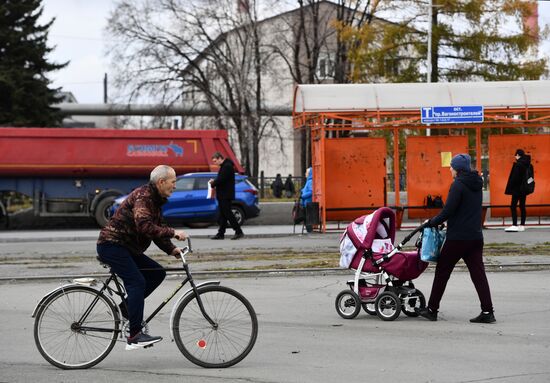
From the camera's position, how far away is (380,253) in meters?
9.61

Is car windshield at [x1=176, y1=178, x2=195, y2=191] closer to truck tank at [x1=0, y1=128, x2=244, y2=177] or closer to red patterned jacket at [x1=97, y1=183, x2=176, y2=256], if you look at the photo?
truck tank at [x1=0, y1=128, x2=244, y2=177]

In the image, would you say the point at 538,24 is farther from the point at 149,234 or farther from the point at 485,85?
the point at 149,234

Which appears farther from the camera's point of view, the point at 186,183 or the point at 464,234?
the point at 186,183

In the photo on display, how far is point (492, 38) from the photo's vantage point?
36.9m

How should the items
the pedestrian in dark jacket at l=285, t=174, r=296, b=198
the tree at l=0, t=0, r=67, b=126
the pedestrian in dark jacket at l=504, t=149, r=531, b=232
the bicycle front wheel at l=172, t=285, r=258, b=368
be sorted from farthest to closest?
the tree at l=0, t=0, r=67, b=126, the pedestrian in dark jacket at l=285, t=174, r=296, b=198, the pedestrian in dark jacket at l=504, t=149, r=531, b=232, the bicycle front wheel at l=172, t=285, r=258, b=368

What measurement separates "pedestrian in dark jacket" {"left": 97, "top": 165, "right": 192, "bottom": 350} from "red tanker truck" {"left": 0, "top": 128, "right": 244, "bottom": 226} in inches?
775

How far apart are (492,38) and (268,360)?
31.2 m

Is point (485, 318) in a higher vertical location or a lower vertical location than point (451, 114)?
lower

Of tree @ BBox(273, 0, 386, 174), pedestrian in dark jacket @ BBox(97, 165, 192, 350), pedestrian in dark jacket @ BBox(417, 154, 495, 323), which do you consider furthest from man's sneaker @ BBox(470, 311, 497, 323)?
tree @ BBox(273, 0, 386, 174)

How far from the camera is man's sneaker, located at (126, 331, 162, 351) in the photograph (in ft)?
24.3

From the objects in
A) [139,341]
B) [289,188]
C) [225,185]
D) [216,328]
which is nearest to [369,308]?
[216,328]

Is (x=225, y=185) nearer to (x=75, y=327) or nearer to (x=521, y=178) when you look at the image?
(x=521, y=178)

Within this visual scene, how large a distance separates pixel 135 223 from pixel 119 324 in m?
0.80

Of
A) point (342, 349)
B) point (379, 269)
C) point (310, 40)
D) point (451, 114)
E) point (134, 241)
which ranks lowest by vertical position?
point (342, 349)
